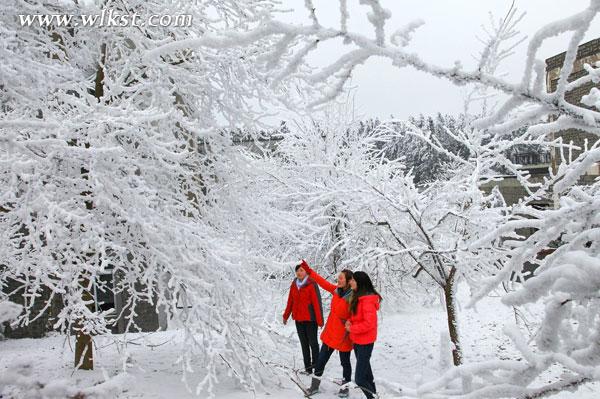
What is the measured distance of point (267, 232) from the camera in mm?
6730

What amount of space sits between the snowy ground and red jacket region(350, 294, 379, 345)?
522mm

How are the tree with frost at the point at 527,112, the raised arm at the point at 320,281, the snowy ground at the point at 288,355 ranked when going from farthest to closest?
the raised arm at the point at 320,281 < the snowy ground at the point at 288,355 < the tree with frost at the point at 527,112

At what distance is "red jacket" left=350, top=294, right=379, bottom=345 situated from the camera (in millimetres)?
4656

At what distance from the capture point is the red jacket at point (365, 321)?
4.66 meters

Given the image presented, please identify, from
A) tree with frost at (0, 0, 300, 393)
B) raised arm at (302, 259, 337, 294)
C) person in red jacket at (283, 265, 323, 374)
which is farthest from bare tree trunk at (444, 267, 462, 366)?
tree with frost at (0, 0, 300, 393)

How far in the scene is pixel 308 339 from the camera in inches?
241

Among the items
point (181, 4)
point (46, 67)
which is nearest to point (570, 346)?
point (46, 67)

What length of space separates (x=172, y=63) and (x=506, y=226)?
557 centimetres

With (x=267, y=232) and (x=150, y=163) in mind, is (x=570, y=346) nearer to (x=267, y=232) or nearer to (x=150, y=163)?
(x=150, y=163)

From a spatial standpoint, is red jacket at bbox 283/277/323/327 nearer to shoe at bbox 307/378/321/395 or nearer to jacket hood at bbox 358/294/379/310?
shoe at bbox 307/378/321/395

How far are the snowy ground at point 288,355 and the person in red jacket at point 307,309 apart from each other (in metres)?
0.26

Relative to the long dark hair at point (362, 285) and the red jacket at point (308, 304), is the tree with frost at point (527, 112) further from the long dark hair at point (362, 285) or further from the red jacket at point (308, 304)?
the red jacket at point (308, 304)

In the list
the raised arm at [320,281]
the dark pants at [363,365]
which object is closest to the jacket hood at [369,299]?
the dark pants at [363,365]

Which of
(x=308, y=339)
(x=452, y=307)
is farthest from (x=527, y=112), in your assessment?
(x=308, y=339)
